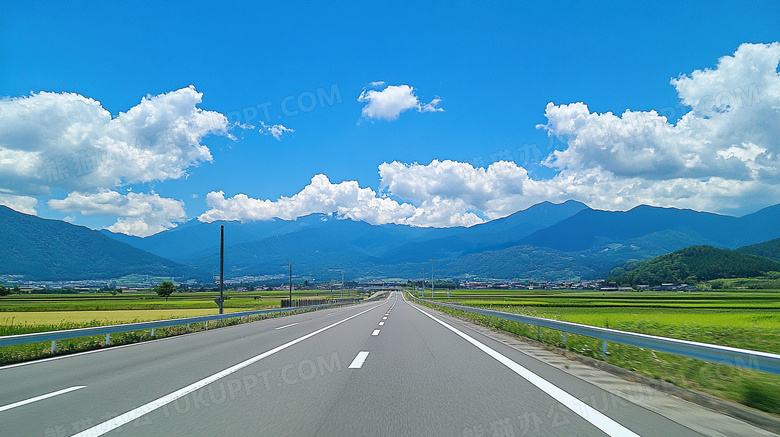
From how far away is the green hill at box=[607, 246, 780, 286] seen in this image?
71812mm

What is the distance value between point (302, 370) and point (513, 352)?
5613 millimetres

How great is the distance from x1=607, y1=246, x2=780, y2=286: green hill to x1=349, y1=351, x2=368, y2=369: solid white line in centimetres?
8167

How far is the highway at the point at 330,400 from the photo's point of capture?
477cm

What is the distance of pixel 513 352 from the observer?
11477 mm

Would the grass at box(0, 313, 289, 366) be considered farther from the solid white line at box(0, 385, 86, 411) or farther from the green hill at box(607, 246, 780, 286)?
the green hill at box(607, 246, 780, 286)

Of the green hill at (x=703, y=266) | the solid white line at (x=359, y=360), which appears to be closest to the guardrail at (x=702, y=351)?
the solid white line at (x=359, y=360)

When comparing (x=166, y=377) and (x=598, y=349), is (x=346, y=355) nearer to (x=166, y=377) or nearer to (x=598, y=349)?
(x=166, y=377)

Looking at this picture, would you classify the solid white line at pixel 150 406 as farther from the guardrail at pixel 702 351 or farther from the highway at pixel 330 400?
the guardrail at pixel 702 351

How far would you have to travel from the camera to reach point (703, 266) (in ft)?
255

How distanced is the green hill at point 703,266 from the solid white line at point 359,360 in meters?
81.7

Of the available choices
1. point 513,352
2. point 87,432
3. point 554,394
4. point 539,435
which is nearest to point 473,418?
point 539,435

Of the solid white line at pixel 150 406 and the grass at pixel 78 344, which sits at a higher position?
the solid white line at pixel 150 406

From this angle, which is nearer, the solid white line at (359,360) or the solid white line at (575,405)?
the solid white line at (575,405)

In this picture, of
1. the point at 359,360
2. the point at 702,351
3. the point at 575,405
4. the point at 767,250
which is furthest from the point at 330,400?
the point at 767,250
